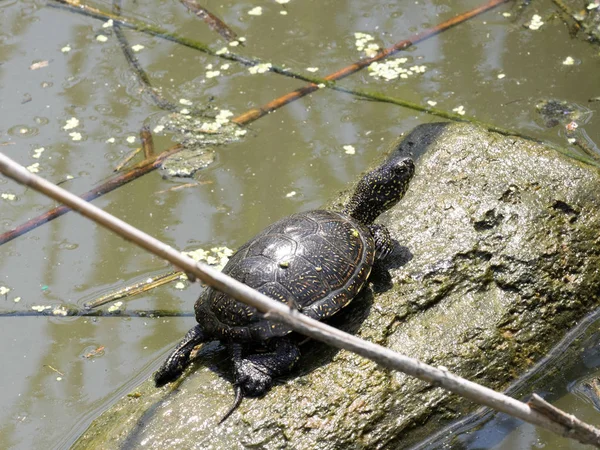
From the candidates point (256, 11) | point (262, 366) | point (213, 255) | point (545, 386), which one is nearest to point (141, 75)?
point (256, 11)

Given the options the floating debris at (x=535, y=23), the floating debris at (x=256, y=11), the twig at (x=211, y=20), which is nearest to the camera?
the floating debris at (x=535, y=23)

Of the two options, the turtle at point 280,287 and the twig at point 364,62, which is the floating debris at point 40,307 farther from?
the twig at point 364,62

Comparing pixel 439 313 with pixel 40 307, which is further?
pixel 40 307

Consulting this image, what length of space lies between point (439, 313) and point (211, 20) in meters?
4.91

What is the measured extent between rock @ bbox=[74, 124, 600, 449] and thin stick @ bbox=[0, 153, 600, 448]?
137 centimetres

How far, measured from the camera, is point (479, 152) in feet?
15.3

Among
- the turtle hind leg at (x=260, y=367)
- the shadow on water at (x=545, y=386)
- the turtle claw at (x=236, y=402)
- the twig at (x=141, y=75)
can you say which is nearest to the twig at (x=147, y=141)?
the twig at (x=141, y=75)

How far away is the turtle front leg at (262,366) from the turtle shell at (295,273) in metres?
0.08

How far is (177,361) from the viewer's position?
362cm

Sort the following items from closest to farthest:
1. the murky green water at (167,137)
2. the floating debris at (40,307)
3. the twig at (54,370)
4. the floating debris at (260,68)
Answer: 1. the twig at (54,370)
2. the murky green water at (167,137)
3. the floating debris at (40,307)
4. the floating debris at (260,68)

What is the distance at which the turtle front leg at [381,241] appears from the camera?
395 cm

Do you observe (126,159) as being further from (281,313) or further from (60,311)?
(281,313)

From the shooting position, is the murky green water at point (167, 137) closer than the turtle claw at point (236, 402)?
No

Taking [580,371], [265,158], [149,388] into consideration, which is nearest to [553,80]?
[265,158]
